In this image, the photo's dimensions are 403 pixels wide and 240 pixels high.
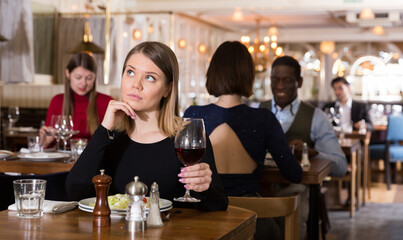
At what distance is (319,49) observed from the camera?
15.2 metres

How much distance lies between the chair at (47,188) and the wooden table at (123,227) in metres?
0.60

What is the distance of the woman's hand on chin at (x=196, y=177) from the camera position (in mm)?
1847

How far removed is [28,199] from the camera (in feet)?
5.84

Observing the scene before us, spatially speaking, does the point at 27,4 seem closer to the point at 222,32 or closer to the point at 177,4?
the point at 177,4

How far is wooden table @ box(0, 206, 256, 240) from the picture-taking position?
5.07ft

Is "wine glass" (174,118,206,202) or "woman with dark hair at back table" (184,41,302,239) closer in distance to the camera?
"wine glass" (174,118,206,202)

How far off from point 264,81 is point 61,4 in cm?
702

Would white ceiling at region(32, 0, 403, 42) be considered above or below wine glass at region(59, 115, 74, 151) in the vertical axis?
above

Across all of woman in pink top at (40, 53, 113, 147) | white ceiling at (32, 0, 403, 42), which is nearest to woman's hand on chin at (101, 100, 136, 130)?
woman in pink top at (40, 53, 113, 147)

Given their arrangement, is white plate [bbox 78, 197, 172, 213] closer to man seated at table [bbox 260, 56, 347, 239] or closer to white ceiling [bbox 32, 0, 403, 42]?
man seated at table [bbox 260, 56, 347, 239]

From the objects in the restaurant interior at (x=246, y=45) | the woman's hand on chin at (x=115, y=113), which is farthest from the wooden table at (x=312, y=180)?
the restaurant interior at (x=246, y=45)

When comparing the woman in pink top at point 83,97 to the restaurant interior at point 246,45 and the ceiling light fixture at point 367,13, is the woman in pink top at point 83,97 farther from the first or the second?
the ceiling light fixture at point 367,13

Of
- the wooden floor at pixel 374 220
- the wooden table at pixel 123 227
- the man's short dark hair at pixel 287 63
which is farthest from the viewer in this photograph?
the wooden floor at pixel 374 220

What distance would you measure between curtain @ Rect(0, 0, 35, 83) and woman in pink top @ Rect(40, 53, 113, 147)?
3296 millimetres
